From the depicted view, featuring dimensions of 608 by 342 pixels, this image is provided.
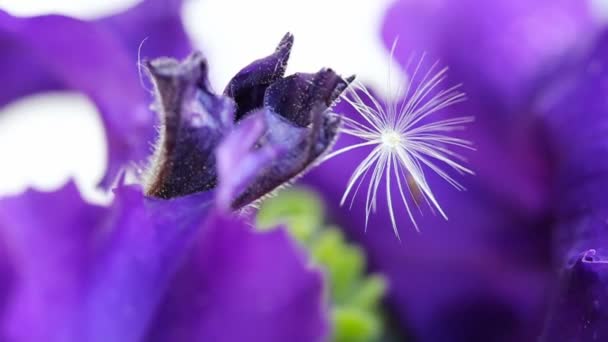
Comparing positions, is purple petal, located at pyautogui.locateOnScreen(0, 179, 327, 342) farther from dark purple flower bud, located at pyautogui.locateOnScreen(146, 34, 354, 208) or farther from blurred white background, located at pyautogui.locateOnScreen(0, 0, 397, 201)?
blurred white background, located at pyautogui.locateOnScreen(0, 0, 397, 201)

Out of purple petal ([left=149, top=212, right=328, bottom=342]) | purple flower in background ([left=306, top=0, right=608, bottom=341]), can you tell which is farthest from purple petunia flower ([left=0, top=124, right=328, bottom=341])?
purple flower in background ([left=306, top=0, right=608, bottom=341])

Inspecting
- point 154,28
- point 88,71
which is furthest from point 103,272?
point 154,28

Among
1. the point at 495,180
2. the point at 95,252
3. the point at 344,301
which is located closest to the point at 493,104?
the point at 495,180

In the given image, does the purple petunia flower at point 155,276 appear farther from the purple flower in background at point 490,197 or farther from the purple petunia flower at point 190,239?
the purple flower in background at point 490,197

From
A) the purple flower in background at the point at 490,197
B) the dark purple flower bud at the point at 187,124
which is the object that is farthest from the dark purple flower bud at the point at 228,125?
the purple flower in background at the point at 490,197

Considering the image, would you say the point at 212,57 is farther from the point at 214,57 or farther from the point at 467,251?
the point at 467,251
